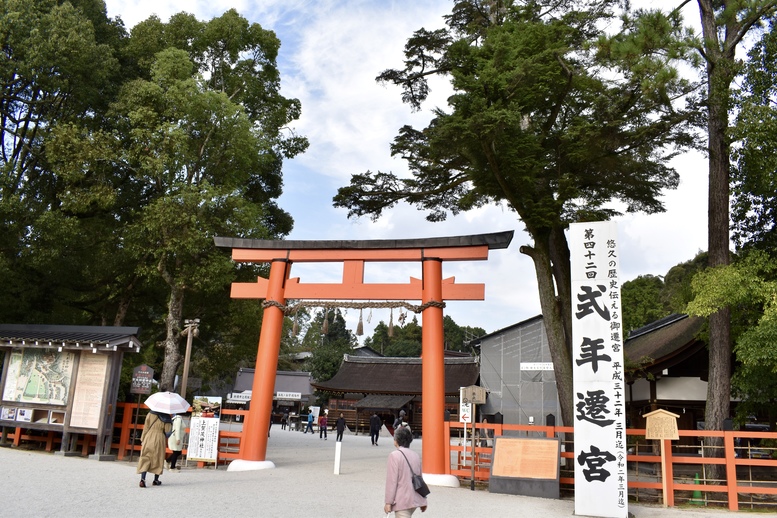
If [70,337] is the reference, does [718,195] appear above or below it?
above

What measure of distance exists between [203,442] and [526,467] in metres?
6.21

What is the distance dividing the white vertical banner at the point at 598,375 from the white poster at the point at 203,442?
6998mm

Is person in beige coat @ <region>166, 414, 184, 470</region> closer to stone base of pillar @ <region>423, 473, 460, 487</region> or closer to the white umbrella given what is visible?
the white umbrella

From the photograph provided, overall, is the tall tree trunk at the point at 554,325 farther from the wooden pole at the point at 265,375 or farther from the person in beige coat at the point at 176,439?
the person in beige coat at the point at 176,439

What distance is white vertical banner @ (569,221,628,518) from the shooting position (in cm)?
770

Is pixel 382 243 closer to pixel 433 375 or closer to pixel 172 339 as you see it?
pixel 433 375

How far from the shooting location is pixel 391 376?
98.3 feet

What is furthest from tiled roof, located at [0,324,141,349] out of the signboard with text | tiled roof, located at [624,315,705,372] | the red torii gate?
tiled roof, located at [624,315,705,372]

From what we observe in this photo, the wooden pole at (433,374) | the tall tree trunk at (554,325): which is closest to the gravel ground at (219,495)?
the wooden pole at (433,374)

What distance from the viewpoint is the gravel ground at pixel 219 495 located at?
6602 millimetres

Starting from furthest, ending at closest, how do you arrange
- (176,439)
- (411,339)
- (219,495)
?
(411,339), (176,439), (219,495)

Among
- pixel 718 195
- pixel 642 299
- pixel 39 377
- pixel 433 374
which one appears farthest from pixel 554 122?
pixel 642 299

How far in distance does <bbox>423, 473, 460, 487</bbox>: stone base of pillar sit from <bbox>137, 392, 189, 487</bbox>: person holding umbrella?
443 cm

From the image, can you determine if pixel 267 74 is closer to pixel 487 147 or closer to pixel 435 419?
pixel 487 147
